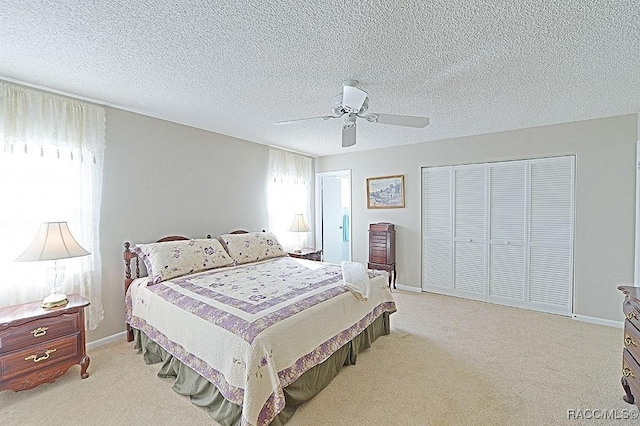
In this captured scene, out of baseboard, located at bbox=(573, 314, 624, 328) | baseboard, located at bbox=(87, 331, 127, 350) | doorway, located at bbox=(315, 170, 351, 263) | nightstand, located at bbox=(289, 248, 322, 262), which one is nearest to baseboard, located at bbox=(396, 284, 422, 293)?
doorway, located at bbox=(315, 170, 351, 263)

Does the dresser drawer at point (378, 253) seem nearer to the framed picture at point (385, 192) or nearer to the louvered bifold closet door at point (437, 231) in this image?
the louvered bifold closet door at point (437, 231)

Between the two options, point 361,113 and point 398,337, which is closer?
point 361,113

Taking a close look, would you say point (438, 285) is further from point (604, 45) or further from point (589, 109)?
point (604, 45)

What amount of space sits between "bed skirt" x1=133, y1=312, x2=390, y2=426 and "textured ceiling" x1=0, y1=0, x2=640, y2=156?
222cm

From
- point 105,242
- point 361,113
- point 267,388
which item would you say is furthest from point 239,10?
point 105,242

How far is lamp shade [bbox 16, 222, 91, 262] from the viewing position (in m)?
2.22

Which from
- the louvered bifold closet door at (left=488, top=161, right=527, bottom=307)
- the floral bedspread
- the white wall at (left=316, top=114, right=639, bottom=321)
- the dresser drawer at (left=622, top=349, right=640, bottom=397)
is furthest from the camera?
the louvered bifold closet door at (left=488, top=161, right=527, bottom=307)

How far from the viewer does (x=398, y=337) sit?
313 centimetres

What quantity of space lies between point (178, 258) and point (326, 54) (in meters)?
2.37

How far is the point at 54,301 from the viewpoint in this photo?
2.32 m

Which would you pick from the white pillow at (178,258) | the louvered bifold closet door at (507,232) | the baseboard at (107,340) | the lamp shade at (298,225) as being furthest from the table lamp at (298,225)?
the louvered bifold closet door at (507,232)

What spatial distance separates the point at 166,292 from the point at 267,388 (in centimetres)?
137

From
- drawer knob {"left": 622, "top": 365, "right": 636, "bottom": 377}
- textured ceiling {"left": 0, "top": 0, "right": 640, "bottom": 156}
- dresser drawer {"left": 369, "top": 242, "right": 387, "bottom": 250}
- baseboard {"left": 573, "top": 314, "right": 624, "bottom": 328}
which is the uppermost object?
textured ceiling {"left": 0, "top": 0, "right": 640, "bottom": 156}

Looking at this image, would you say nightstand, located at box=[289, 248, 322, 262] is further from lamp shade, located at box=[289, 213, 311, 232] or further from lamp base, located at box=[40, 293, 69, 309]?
lamp base, located at box=[40, 293, 69, 309]
